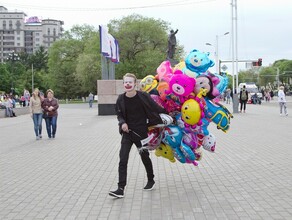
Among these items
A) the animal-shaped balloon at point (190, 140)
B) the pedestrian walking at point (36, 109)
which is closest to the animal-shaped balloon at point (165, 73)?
the animal-shaped balloon at point (190, 140)

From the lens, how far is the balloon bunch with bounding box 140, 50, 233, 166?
20.6 ft

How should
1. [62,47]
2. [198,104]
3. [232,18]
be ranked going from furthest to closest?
1. [62,47]
2. [232,18]
3. [198,104]

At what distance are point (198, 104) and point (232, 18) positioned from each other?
994 inches

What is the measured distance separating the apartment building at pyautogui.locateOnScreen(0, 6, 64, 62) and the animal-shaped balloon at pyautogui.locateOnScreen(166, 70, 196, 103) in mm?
176132

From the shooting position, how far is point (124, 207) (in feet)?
18.3

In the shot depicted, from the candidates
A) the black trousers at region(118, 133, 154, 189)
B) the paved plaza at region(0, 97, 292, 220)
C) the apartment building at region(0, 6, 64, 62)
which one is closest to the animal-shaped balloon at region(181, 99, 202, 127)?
the black trousers at region(118, 133, 154, 189)

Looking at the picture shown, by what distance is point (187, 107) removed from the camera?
6.20 meters

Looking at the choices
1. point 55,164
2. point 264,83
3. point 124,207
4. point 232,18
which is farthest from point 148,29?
point 264,83

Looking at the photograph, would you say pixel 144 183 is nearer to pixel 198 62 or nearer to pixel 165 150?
pixel 165 150

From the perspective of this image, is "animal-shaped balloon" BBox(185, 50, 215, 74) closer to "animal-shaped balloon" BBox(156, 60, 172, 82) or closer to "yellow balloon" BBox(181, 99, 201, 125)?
"animal-shaped balloon" BBox(156, 60, 172, 82)

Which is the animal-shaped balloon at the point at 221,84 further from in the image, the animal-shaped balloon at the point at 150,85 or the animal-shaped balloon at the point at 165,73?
the animal-shaped balloon at the point at 150,85

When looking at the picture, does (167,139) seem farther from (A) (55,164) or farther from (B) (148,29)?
(B) (148,29)

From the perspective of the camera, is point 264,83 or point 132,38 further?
point 264,83

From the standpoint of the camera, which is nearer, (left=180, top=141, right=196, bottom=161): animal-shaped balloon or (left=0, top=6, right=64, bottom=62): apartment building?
(left=180, top=141, right=196, bottom=161): animal-shaped balloon
